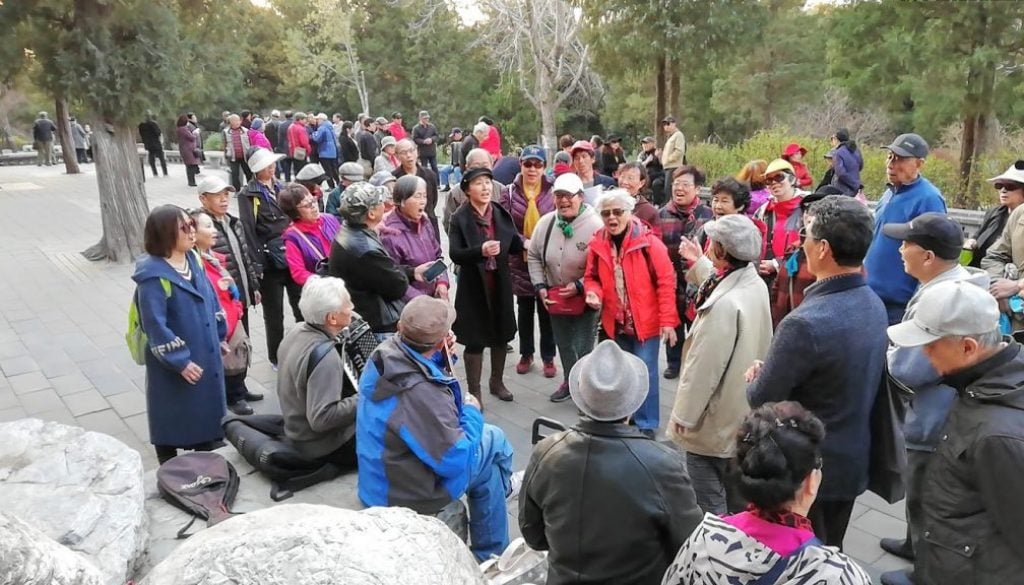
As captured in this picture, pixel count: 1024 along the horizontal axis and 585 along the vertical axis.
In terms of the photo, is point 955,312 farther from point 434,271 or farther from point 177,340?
point 177,340

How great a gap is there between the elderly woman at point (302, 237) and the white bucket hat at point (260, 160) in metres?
0.69

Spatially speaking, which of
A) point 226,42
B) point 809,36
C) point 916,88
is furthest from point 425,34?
point 916,88

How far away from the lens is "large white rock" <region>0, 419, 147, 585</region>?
8.79 feet

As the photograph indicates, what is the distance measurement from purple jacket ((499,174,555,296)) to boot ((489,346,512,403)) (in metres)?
0.53

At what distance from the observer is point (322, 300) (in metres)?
3.50

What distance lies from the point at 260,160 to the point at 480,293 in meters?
2.40

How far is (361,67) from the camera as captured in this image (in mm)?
36312

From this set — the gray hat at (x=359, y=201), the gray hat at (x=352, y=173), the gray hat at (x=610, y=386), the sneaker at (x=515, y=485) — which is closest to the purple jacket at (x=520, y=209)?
the gray hat at (x=359, y=201)

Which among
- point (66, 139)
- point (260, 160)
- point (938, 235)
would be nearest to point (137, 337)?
point (260, 160)

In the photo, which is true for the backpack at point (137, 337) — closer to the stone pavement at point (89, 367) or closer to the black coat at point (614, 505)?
the stone pavement at point (89, 367)

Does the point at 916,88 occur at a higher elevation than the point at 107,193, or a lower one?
higher

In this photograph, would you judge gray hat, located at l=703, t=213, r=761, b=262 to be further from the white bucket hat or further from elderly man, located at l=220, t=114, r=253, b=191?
elderly man, located at l=220, t=114, r=253, b=191

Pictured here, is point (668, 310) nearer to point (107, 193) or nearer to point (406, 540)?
point (406, 540)

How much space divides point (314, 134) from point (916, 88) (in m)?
12.2
